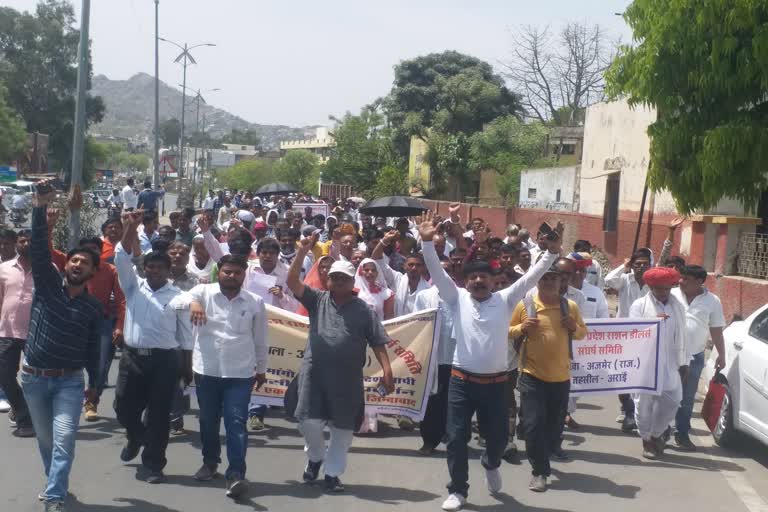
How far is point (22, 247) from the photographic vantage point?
808 cm

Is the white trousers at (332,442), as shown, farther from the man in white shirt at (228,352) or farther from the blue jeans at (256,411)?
the blue jeans at (256,411)

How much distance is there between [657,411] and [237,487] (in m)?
3.80

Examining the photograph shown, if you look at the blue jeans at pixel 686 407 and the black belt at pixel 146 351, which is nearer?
the black belt at pixel 146 351

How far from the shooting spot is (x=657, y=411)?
8328 millimetres

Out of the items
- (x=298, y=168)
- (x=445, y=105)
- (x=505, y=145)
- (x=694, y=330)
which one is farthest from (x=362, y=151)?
(x=694, y=330)

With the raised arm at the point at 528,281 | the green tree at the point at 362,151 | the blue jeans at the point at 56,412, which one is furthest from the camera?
the green tree at the point at 362,151

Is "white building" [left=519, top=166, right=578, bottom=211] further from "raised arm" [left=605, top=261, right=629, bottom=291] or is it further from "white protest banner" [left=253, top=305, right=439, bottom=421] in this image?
"white protest banner" [left=253, top=305, right=439, bottom=421]

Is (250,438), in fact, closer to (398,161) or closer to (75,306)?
(75,306)

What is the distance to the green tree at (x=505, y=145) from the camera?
41875mm

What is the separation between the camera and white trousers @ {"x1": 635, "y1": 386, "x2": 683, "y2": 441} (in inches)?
325

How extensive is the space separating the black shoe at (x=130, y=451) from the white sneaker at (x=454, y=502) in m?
2.34

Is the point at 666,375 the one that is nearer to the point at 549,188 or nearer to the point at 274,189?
the point at 274,189

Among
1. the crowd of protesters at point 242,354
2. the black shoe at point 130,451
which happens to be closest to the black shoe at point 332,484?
the crowd of protesters at point 242,354

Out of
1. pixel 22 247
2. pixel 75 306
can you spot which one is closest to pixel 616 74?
pixel 22 247
